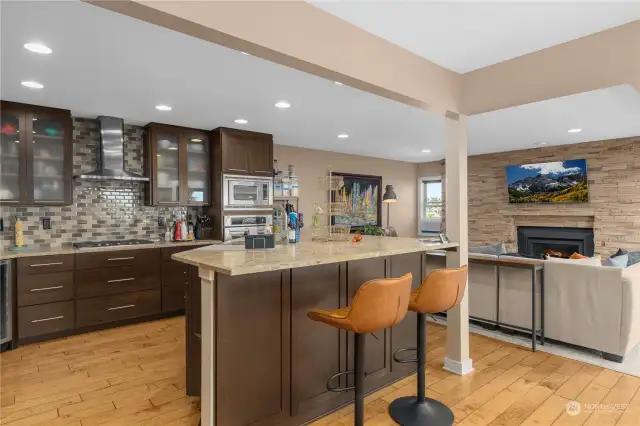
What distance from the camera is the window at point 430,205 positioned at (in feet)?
28.6

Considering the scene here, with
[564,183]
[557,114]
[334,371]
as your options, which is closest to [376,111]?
[557,114]

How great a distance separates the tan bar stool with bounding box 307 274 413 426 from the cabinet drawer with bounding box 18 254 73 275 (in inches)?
124

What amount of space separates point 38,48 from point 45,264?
2.25 m

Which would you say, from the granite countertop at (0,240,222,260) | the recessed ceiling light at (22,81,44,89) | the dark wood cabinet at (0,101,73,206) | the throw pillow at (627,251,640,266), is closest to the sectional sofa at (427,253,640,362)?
the throw pillow at (627,251,640,266)

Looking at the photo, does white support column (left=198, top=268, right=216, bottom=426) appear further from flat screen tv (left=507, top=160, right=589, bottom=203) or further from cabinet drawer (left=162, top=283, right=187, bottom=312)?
flat screen tv (left=507, top=160, right=589, bottom=203)

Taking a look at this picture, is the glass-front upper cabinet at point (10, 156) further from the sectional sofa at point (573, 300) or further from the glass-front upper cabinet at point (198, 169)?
the sectional sofa at point (573, 300)

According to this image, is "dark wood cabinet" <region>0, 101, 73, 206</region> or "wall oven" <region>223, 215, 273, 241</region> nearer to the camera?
"dark wood cabinet" <region>0, 101, 73, 206</region>

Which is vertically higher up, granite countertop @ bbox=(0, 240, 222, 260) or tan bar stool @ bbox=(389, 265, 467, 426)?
granite countertop @ bbox=(0, 240, 222, 260)

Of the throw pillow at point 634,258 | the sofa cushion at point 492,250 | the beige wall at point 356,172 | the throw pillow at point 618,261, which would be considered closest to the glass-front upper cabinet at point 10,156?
the beige wall at point 356,172

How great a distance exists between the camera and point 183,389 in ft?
9.18

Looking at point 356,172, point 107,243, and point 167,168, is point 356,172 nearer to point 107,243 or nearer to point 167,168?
point 167,168

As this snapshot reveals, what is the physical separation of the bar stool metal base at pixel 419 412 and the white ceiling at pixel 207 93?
2534 mm

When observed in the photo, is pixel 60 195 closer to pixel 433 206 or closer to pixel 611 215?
pixel 433 206

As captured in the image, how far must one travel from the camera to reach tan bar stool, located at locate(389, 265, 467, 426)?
7.58ft
